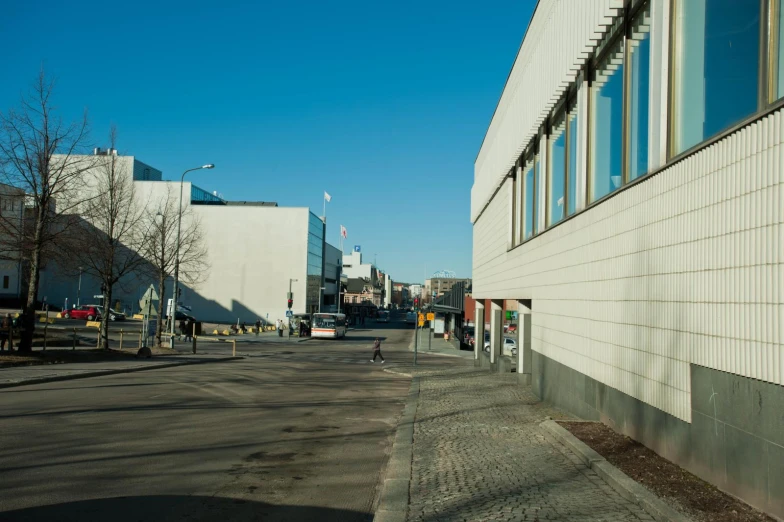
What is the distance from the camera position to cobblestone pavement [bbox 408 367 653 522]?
655cm

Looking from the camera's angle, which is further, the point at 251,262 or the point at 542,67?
the point at 251,262

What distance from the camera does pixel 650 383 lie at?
8.70 meters

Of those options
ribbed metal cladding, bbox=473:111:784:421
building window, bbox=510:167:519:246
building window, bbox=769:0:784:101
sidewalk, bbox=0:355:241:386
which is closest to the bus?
sidewalk, bbox=0:355:241:386

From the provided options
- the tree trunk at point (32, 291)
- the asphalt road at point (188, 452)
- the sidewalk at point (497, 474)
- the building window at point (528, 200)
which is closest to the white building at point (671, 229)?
the sidewalk at point (497, 474)

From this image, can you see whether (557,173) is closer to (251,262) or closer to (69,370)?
(69,370)

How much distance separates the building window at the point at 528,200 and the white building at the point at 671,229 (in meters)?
2.85

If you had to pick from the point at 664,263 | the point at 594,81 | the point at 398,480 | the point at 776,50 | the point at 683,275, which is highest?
the point at 594,81

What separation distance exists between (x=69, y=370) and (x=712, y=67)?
19.8m

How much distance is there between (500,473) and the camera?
Result: 8406 mm

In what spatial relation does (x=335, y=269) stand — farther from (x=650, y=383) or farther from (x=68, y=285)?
(x=650, y=383)

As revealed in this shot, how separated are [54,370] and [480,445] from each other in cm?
1538

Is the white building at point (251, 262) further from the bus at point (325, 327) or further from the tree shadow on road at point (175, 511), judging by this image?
the tree shadow on road at point (175, 511)

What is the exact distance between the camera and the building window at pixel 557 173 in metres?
15.0

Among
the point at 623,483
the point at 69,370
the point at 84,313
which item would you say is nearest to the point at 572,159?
the point at 623,483
